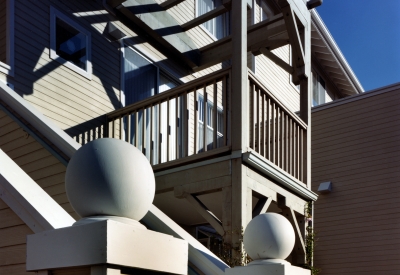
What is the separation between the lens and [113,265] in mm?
1885

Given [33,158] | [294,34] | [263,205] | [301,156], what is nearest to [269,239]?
[33,158]

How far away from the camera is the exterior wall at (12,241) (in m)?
2.88

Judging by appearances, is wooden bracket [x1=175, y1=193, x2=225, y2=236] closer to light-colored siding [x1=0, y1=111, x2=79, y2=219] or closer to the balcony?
the balcony

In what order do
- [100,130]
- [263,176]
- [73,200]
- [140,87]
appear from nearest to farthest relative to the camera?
1. [73,200]
2. [263,176]
3. [100,130]
4. [140,87]

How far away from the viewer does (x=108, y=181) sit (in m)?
1.98

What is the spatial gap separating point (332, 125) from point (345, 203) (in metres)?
1.82

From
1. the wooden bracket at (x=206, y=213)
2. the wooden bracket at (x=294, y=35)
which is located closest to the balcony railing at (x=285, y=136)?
the wooden bracket at (x=294, y=35)

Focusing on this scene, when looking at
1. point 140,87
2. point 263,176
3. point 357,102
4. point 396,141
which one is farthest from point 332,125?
point 263,176

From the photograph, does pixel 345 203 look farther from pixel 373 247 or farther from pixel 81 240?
pixel 81 240

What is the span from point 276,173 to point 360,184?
5128 millimetres

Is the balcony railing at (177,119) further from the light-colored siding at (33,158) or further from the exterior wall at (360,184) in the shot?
the exterior wall at (360,184)

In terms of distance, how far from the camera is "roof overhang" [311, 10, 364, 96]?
15820mm

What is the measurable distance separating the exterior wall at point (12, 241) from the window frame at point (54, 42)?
5064mm

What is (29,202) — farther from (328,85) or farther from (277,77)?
(328,85)
